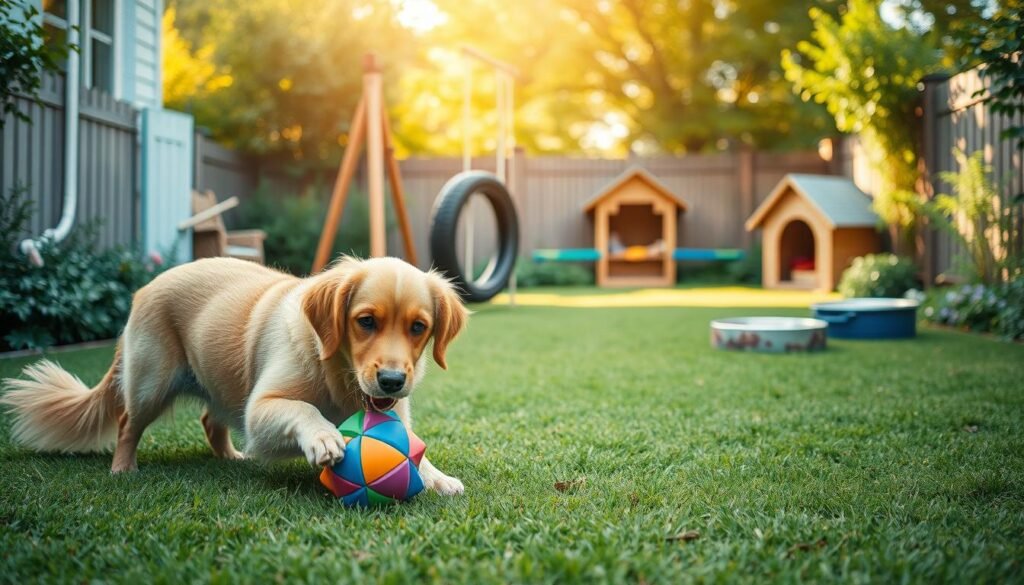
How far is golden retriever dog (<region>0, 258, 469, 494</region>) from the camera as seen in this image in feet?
8.54

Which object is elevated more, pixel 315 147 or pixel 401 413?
pixel 315 147

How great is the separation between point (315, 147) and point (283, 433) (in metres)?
13.9

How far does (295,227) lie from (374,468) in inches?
468

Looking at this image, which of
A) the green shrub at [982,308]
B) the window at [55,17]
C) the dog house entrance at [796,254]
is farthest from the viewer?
the dog house entrance at [796,254]

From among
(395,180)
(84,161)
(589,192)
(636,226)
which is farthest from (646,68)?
(84,161)

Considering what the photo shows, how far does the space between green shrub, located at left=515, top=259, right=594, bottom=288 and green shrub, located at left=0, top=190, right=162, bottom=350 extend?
9.32 meters

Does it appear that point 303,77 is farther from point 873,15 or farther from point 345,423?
point 345,423

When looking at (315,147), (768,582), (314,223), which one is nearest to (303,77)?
(315,147)

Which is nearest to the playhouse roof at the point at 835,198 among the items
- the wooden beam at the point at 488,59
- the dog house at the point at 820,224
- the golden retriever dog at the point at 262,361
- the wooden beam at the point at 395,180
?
the dog house at the point at 820,224

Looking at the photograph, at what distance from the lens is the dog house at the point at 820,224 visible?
499 inches

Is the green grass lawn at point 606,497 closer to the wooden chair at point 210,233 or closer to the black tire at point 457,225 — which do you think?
the black tire at point 457,225

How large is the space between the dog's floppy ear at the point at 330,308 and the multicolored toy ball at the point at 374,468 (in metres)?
Result: 0.28

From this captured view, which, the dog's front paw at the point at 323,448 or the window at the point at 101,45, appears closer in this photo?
the dog's front paw at the point at 323,448

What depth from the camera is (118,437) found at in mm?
3232
